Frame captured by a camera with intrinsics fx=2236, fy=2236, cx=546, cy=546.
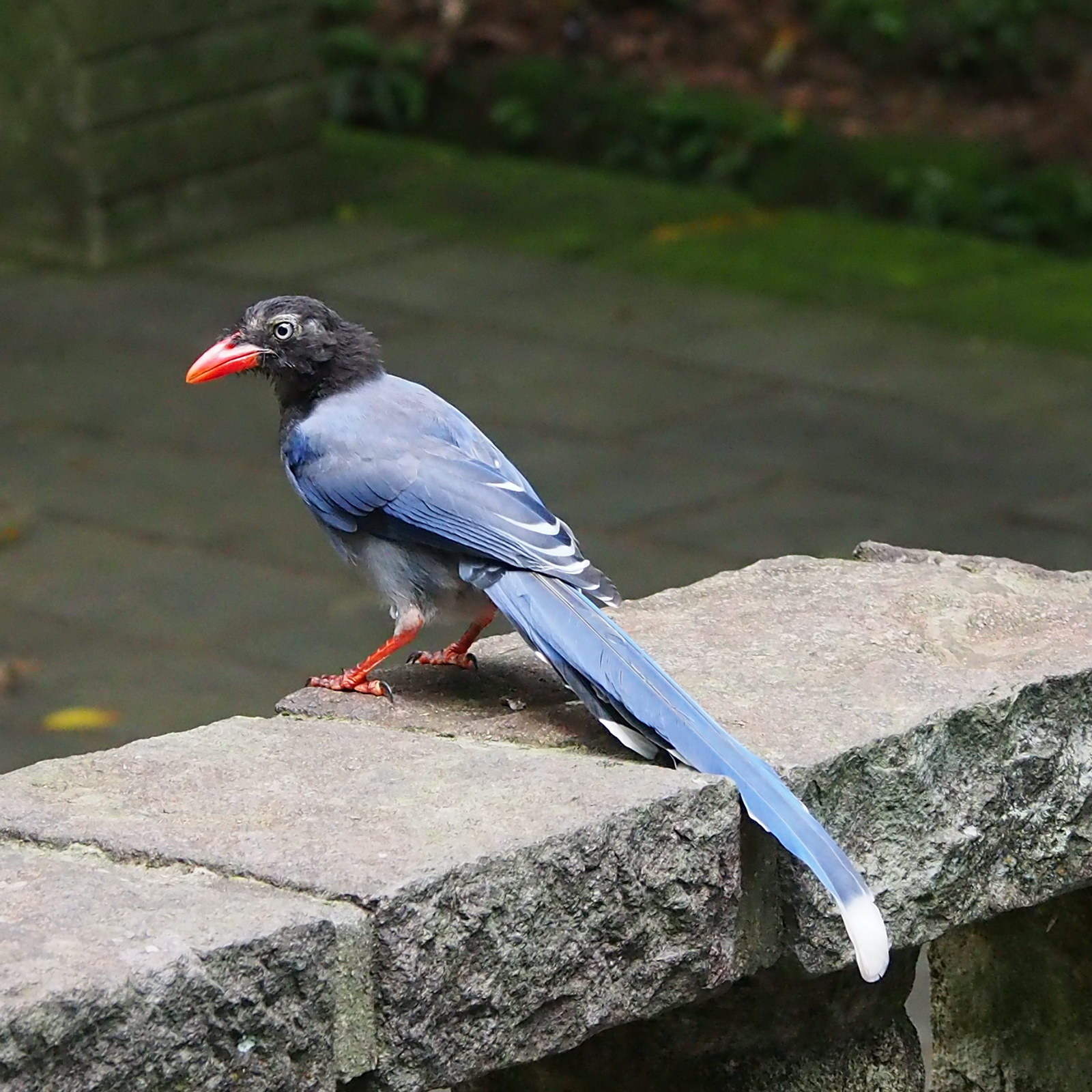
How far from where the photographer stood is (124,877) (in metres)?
2.40

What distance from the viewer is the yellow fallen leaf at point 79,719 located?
17.3 ft

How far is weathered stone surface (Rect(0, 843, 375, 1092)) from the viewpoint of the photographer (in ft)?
6.97

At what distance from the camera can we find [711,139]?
10.4 metres

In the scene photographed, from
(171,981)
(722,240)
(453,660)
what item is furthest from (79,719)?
(722,240)

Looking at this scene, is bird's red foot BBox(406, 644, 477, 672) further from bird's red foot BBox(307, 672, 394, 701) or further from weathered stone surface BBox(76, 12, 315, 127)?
weathered stone surface BBox(76, 12, 315, 127)

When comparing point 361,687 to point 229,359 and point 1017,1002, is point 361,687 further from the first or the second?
point 1017,1002

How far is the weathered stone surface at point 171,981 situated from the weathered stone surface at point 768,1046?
0.71m

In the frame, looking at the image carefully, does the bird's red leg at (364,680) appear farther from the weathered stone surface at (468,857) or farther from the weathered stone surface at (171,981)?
the weathered stone surface at (171,981)

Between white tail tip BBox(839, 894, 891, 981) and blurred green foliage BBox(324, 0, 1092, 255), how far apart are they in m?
7.19

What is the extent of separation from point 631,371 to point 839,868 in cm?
545

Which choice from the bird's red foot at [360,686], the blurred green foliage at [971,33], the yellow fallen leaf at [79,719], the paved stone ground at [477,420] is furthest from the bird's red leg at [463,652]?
the blurred green foliage at [971,33]

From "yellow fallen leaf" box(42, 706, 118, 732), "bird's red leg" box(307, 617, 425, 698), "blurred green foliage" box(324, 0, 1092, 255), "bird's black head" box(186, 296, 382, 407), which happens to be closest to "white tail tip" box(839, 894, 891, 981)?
"bird's red leg" box(307, 617, 425, 698)

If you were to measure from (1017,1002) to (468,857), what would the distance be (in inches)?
52.4

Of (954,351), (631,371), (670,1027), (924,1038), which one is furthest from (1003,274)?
(670,1027)
